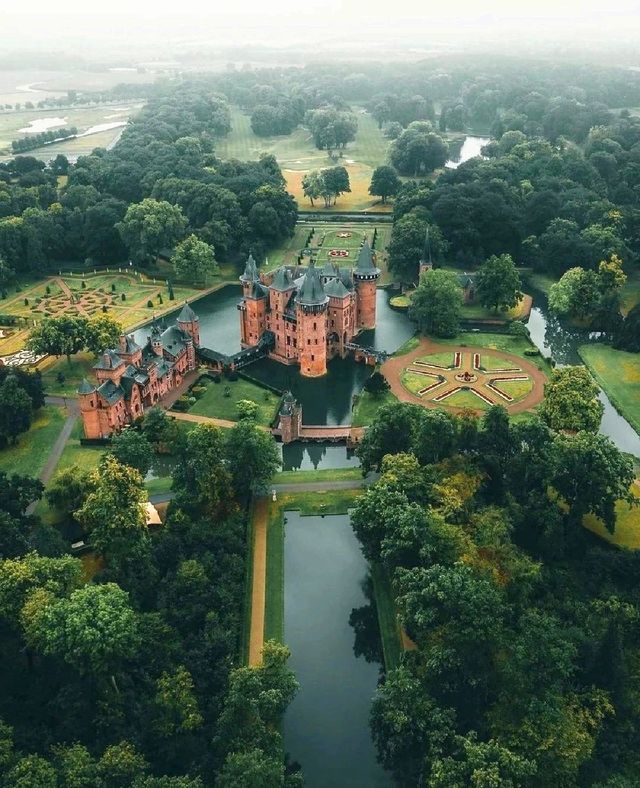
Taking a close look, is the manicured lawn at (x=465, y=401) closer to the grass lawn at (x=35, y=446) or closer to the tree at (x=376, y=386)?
the tree at (x=376, y=386)

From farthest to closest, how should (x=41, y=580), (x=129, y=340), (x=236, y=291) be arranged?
(x=236, y=291) < (x=129, y=340) < (x=41, y=580)

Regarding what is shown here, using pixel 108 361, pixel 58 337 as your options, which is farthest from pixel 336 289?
pixel 58 337

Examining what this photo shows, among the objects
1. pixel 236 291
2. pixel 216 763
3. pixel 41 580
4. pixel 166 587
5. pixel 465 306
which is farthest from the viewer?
pixel 236 291

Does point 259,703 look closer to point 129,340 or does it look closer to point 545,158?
point 129,340

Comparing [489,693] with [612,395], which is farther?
[612,395]

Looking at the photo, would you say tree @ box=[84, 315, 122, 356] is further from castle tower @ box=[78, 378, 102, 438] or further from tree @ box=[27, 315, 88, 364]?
castle tower @ box=[78, 378, 102, 438]

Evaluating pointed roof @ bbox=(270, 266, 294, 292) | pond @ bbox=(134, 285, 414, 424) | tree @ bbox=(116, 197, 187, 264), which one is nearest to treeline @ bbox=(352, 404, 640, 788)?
pond @ bbox=(134, 285, 414, 424)

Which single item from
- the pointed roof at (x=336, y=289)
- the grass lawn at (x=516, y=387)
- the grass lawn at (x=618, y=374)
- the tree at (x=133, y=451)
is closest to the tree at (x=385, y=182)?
the pointed roof at (x=336, y=289)

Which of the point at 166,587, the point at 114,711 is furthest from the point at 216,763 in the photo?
the point at 166,587
